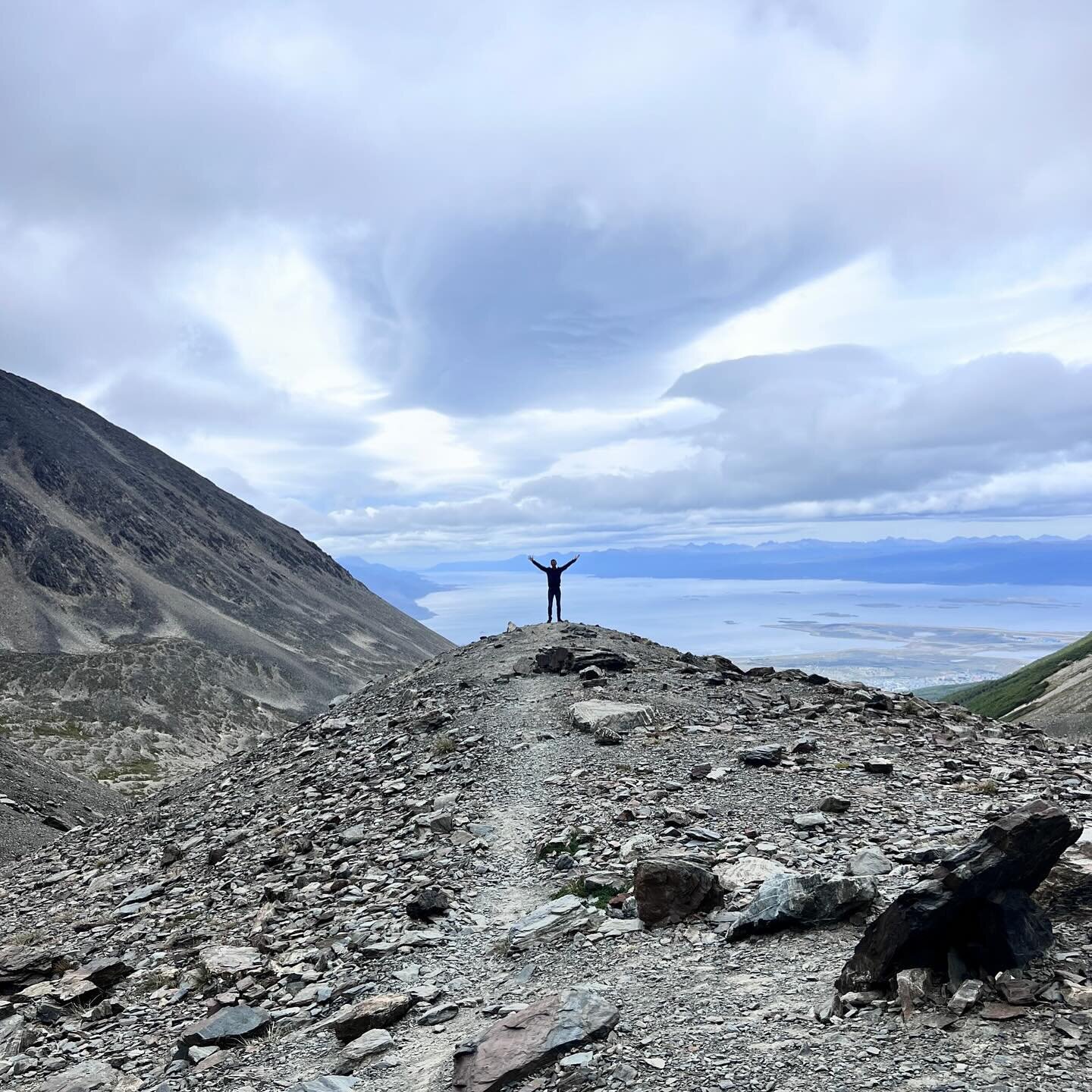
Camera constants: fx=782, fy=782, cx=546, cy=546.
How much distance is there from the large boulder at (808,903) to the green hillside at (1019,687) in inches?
4804

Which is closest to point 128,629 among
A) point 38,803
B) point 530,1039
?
point 38,803

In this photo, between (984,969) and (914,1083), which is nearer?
(914,1083)

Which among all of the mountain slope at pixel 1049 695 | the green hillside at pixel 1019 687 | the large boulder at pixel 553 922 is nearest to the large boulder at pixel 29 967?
the large boulder at pixel 553 922

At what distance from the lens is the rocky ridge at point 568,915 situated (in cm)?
802

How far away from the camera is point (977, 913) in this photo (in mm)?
8320

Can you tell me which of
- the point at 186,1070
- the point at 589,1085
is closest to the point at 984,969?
the point at 589,1085

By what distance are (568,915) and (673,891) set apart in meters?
1.77

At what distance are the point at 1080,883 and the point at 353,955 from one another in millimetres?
10327

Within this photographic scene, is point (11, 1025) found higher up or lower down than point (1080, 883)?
lower down

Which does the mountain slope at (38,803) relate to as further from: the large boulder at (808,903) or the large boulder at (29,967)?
the large boulder at (808,903)

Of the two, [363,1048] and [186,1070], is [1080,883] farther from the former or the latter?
[186,1070]

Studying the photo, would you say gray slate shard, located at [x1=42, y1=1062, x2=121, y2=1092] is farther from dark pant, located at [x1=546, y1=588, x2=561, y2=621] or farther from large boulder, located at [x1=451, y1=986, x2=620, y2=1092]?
dark pant, located at [x1=546, y1=588, x2=561, y2=621]

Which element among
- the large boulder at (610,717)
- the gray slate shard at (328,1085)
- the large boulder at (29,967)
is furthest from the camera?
the large boulder at (610,717)

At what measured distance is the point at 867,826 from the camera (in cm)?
1372
